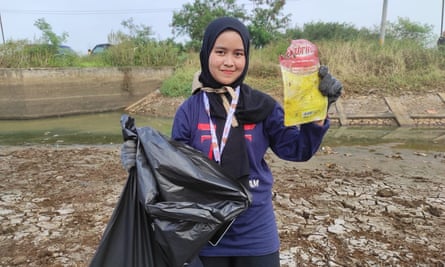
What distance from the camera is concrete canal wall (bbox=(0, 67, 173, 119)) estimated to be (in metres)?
11.3

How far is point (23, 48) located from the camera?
40.9 feet

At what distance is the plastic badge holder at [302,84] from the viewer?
1.35 m

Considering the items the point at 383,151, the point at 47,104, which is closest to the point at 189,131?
the point at 383,151

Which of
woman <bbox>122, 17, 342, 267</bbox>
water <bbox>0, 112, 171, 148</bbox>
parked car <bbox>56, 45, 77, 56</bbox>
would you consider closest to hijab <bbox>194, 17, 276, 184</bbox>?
woman <bbox>122, 17, 342, 267</bbox>

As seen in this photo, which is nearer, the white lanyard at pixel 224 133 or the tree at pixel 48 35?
the white lanyard at pixel 224 133

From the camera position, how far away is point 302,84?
1.36m

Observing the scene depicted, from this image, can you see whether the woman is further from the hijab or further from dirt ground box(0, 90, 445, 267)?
dirt ground box(0, 90, 445, 267)

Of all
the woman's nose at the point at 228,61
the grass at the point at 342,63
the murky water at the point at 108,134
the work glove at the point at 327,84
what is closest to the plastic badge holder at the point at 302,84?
the work glove at the point at 327,84

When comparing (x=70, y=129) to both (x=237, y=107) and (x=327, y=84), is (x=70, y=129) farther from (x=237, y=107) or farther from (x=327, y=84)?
(x=327, y=84)

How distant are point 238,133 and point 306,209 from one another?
2470 mm

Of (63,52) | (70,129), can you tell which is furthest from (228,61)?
(63,52)

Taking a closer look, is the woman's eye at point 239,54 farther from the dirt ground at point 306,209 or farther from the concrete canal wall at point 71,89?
the concrete canal wall at point 71,89

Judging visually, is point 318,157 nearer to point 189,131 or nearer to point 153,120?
point 189,131

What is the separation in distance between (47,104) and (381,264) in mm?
11496
